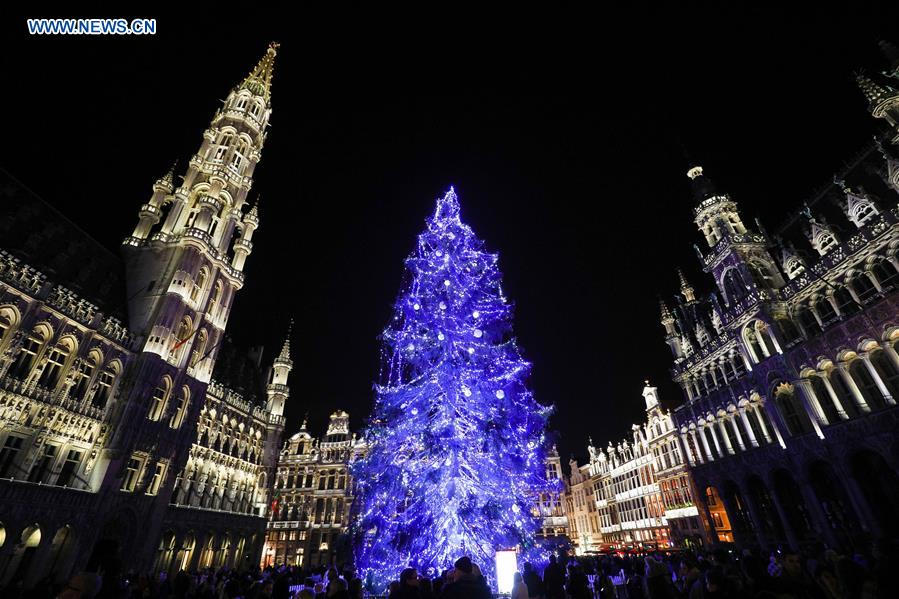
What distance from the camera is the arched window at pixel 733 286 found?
1303 inches

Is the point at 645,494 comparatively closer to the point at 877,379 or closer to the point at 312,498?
the point at 877,379

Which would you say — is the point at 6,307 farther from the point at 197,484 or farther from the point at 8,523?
the point at 197,484

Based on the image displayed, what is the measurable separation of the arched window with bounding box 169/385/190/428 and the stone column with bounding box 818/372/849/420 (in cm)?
4595

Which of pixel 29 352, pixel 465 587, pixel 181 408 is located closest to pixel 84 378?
pixel 29 352

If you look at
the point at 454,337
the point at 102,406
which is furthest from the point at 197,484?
the point at 454,337

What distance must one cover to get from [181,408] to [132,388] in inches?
191

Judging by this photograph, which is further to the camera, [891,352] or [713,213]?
[713,213]

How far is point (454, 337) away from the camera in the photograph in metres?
14.7

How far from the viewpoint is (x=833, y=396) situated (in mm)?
25125

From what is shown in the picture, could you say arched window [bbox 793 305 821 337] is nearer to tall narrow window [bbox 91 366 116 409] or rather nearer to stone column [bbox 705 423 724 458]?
stone column [bbox 705 423 724 458]

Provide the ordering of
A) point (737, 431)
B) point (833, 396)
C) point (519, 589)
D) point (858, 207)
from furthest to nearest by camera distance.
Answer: point (737, 431) → point (858, 207) → point (833, 396) → point (519, 589)

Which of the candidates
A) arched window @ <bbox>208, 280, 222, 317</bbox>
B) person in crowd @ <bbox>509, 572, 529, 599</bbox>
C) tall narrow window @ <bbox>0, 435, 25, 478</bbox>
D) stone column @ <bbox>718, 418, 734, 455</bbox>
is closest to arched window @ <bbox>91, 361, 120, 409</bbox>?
→ tall narrow window @ <bbox>0, 435, 25, 478</bbox>

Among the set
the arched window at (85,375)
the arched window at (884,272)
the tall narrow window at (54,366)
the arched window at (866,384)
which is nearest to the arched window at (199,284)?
the arched window at (85,375)

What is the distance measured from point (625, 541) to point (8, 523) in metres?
62.0
